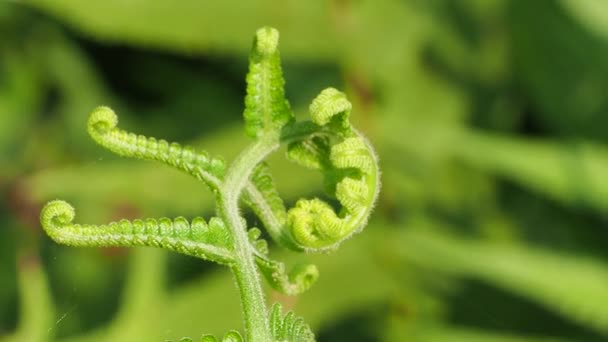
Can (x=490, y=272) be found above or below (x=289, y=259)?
above

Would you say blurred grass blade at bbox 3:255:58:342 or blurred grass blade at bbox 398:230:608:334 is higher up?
blurred grass blade at bbox 398:230:608:334

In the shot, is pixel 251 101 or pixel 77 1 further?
pixel 77 1

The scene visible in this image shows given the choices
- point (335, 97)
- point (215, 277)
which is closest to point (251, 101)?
point (335, 97)

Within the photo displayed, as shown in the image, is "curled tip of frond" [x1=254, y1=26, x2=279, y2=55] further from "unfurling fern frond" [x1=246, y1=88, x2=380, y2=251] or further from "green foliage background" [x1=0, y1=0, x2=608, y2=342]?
"green foliage background" [x1=0, y1=0, x2=608, y2=342]

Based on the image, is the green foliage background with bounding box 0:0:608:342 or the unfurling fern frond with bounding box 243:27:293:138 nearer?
the unfurling fern frond with bounding box 243:27:293:138

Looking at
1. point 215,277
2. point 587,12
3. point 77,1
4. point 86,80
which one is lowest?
point 215,277

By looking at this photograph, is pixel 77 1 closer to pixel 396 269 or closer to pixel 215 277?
pixel 215 277

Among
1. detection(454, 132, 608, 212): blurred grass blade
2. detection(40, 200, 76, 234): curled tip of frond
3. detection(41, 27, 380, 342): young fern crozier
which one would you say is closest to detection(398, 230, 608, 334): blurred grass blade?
detection(454, 132, 608, 212): blurred grass blade

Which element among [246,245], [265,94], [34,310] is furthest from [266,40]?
[34,310]
